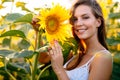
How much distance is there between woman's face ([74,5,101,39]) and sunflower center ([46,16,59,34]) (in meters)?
0.22

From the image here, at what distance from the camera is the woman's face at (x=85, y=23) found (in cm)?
196

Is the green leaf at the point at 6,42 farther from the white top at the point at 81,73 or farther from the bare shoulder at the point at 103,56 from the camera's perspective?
the bare shoulder at the point at 103,56

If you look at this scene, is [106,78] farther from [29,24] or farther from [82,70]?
[29,24]

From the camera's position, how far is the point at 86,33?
6.46ft

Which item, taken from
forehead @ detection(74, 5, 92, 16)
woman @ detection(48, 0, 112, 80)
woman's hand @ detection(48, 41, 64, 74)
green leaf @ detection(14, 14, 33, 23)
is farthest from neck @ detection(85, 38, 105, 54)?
green leaf @ detection(14, 14, 33, 23)

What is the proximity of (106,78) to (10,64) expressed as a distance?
0.48 meters

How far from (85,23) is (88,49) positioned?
Answer: 0.22 m

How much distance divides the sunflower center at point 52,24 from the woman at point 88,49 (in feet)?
0.41

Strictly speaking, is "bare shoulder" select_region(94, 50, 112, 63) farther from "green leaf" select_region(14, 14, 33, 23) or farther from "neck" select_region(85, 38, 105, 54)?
"green leaf" select_region(14, 14, 33, 23)

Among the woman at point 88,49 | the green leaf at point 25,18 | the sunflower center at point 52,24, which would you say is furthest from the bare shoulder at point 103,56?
the green leaf at point 25,18

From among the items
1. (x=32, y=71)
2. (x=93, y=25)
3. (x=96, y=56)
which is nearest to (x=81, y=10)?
(x=93, y=25)

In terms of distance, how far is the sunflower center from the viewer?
170 cm

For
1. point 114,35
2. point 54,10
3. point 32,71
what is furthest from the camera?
point 114,35

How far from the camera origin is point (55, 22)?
5.79 ft
